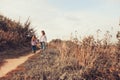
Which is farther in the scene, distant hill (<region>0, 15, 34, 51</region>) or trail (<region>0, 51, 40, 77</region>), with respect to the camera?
distant hill (<region>0, 15, 34, 51</region>)

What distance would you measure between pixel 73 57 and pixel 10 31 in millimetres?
11972

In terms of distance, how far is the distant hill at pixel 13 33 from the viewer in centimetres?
2628

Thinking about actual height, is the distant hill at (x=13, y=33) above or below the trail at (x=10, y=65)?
above

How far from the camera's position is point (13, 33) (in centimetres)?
2814

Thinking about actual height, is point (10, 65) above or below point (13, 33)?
below

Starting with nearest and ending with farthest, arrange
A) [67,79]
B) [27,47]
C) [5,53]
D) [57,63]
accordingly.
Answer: [67,79], [57,63], [5,53], [27,47]

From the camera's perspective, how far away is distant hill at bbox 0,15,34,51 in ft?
86.2

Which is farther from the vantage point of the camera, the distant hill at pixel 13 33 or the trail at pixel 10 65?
the distant hill at pixel 13 33

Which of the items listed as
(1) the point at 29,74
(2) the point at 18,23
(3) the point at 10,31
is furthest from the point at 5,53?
(1) the point at 29,74

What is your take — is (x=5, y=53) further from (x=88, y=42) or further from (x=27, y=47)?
(x=88, y=42)

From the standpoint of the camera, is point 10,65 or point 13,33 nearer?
point 10,65

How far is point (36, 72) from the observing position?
1602cm

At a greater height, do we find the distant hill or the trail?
the distant hill

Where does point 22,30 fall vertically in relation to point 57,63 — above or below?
above
